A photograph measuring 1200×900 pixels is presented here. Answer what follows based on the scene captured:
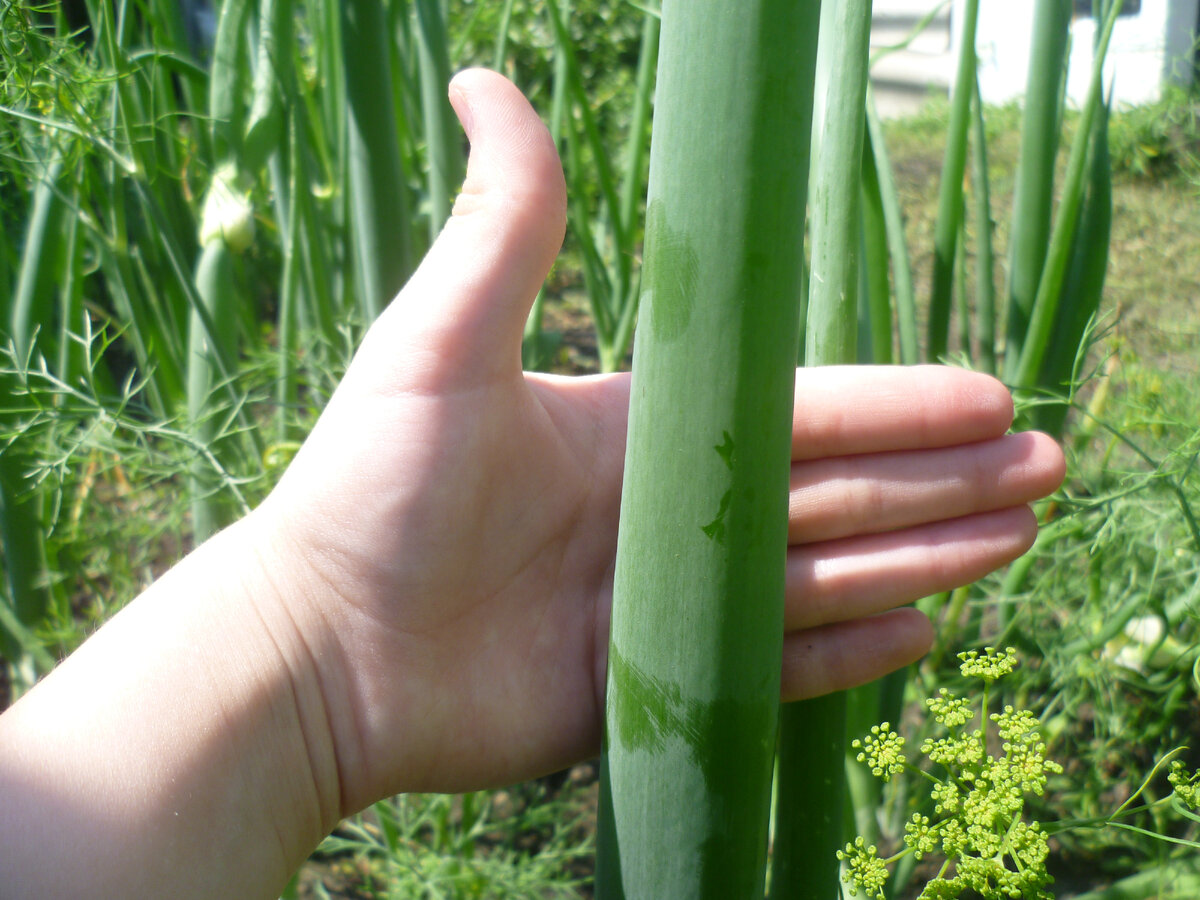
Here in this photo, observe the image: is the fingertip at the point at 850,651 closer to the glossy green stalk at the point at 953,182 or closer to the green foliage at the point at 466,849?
the glossy green stalk at the point at 953,182

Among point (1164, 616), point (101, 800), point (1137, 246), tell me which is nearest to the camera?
point (101, 800)

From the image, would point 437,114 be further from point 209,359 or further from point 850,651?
point 850,651

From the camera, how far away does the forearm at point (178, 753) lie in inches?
19.5

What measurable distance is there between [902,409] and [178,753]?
0.51m

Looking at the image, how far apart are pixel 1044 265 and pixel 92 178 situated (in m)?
0.88

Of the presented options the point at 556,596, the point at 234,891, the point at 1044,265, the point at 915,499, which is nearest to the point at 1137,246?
Result: the point at 1044,265

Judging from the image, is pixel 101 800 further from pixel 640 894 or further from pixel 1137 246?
pixel 1137 246

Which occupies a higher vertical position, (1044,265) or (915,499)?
(1044,265)

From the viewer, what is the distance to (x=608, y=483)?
27.3 inches

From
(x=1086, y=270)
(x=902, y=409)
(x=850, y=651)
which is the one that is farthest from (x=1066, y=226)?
(x=850, y=651)

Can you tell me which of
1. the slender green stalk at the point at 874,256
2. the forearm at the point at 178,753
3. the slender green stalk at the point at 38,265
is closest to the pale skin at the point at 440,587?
the forearm at the point at 178,753

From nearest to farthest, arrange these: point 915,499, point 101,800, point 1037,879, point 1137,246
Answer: point 1037,879 → point 101,800 → point 915,499 → point 1137,246

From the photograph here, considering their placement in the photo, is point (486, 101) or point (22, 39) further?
point (22, 39)

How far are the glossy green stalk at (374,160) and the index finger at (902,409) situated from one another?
0.46m
